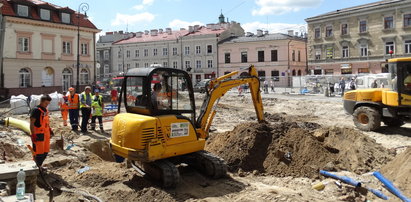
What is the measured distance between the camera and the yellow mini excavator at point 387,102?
11.7 m

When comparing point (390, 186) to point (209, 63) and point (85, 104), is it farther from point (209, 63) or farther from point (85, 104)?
point (209, 63)

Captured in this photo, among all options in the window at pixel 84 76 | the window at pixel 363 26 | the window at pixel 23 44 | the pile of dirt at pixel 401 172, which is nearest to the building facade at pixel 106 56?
the window at pixel 84 76

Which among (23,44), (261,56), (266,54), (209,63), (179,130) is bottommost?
(179,130)

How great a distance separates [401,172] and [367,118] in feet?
20.8

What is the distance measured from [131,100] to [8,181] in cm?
270

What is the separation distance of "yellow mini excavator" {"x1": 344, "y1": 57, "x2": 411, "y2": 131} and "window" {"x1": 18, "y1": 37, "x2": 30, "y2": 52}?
29.3m

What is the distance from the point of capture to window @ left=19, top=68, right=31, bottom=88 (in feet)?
109

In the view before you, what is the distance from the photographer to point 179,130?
711 cm

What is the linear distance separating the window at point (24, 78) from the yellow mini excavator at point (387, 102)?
2928 cm

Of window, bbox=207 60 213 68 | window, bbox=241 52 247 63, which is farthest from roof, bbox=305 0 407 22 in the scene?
window, bbox=207 60 213 68

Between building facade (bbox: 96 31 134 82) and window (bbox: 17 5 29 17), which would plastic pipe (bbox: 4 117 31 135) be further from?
building facade (bbox: 96 31 134 82)

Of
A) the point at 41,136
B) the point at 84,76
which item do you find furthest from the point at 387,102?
the point at 84,76

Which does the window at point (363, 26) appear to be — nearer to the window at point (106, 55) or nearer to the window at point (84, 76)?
the window at point (84, 76)

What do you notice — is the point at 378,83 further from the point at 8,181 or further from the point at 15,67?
the point at 15,67
